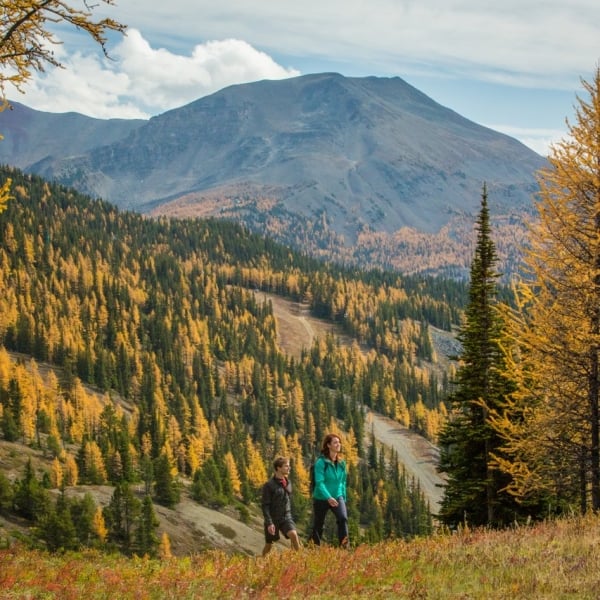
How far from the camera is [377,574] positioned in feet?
33.5

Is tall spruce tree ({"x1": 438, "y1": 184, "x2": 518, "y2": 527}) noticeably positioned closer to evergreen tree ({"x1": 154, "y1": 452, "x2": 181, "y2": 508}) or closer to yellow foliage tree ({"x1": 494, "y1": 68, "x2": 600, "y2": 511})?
yellow foliage tree ({"x1": 494, "y1": 68, "x2": 600, "y2": 511})

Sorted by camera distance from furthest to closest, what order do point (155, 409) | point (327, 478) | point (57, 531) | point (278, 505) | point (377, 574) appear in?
point (155, 409) → point (57, 531) → point (278, 505) → point (327, 478) → point (377, 574)

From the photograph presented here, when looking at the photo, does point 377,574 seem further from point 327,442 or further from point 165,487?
point 165,487

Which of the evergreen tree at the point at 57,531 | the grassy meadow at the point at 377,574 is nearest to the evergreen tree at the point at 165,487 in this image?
the evergreen tree at the point at 57,531

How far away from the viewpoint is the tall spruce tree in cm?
2564

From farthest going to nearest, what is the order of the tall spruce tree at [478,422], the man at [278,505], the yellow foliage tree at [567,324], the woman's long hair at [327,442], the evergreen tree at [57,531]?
the evergreen tree at [57,531], the tall spruce tree at [478,422], the yellow foliage tree at [567,324], the man at [278,505], the woman's long hair at [327,442]

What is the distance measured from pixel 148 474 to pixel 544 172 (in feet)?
258

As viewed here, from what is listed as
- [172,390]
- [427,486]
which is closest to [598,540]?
[427,486]

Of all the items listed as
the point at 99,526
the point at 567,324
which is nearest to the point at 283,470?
the point at 567,324

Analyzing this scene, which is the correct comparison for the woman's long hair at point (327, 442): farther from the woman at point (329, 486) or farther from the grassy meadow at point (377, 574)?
the grassy meadow at point (377, 574)

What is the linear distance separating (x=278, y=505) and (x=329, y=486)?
47.9 inches

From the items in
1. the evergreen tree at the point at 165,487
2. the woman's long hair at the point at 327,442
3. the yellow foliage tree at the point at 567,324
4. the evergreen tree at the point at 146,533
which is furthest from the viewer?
the evergreen tree at the point at 165,487

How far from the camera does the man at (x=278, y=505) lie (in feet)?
46.5

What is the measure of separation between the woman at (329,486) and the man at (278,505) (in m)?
0.59
